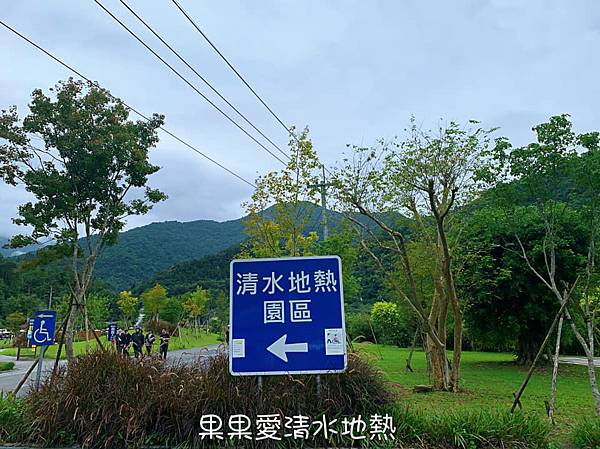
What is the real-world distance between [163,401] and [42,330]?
262 cm

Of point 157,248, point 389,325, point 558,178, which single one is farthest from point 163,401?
point 157,248

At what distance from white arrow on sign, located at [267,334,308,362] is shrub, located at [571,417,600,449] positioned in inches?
102

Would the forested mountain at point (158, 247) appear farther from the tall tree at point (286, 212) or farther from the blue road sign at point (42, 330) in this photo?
the blue road sign at point (42, 330)

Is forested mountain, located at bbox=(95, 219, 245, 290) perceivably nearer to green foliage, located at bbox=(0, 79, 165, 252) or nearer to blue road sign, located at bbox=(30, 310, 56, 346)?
green foliage, located at bbox=(0, 79, 165, 252)

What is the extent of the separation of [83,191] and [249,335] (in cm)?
1161

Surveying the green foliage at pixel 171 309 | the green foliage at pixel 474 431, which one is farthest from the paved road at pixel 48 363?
the green foliage at pixel 171 309

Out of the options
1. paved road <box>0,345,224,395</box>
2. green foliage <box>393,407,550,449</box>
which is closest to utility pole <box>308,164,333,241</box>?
paved road <box>0,345,224,395</box>

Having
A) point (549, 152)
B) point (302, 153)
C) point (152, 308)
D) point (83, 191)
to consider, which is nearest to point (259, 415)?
point (549, 152)

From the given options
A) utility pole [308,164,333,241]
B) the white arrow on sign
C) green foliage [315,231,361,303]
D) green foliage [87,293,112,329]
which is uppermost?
utility pole [308,164,333,241]

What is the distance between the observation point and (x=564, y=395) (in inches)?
419

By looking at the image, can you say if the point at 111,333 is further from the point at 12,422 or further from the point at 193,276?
the point at 193,276

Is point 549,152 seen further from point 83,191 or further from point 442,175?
point 83,191

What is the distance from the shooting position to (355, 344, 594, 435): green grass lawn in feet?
23.8

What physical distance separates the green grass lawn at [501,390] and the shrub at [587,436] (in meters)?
0.61
